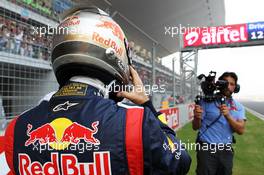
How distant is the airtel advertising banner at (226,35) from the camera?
23844 mm

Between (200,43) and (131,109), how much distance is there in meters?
23.5

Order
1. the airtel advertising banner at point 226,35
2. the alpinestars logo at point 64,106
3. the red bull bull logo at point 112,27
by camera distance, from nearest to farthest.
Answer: the alpinestars logo at point 64,106, the red bull bull logo at point 112,27, the airtel advertising banner at point 226,35

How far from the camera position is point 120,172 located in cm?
115

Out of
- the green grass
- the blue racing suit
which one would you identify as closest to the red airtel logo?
the green grass

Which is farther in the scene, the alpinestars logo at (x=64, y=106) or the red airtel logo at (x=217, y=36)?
the red airtel logo at (x=217, y=36)

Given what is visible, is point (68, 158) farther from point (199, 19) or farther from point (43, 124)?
point (199, 19)

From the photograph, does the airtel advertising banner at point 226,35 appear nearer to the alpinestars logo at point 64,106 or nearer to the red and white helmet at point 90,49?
the red and white helmet at point 90,49

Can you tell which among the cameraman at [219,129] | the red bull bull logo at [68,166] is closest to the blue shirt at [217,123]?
the cameraman at [219,129]

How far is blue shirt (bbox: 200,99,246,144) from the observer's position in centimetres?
355

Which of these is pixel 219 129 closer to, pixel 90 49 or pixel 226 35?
pixel 90 49

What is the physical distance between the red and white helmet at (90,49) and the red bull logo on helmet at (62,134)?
0.77 feet

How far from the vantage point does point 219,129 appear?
358cm

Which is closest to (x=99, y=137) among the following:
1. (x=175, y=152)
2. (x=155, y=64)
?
(x=175, y=152)

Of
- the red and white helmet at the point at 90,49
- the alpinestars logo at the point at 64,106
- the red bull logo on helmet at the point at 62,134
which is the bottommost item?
the red bull logo on helmet at the point at 62,134
